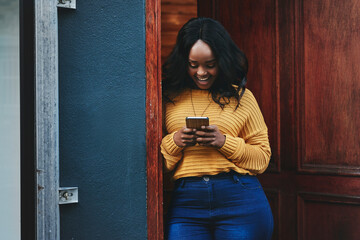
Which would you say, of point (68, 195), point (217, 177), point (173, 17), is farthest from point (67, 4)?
point (173, 17)

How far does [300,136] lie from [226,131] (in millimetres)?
1185

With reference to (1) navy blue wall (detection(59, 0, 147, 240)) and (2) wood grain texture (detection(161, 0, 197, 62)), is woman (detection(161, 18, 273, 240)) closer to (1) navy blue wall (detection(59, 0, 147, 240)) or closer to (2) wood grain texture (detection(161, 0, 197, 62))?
(1) navy blue wall (detection(59, 0, 147, 240))

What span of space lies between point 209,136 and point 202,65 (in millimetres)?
428

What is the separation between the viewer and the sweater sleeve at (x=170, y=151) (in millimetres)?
2359

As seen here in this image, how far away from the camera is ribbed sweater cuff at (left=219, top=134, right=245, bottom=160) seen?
2352 mm

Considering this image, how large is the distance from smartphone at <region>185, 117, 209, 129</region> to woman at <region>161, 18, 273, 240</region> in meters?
0.03

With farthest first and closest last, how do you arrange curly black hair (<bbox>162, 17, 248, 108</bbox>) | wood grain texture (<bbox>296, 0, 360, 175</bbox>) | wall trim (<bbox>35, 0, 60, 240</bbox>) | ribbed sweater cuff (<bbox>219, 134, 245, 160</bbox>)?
1. wood grain texture (<bbox>296, 0, 360, 175</bbox>)
2. curly black hair (<bbox>162, 17, 248, 108</bbox>)
3. ribbed sweater cuff (<bbox>219, 134, 245, 160</bbox>)
4. wall trim (<bbox>35, 0, 60, 240</bbox>)

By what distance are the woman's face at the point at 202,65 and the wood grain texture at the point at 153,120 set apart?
0.66 feet

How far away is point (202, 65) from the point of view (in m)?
2.46

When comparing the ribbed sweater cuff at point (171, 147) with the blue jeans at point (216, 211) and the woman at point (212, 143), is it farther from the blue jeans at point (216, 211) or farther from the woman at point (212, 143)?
the blue jeans at point (216, 211)

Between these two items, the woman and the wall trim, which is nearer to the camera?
the wall trim

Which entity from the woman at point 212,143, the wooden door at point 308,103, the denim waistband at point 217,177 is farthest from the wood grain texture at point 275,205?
the denim waistband at point 217,177

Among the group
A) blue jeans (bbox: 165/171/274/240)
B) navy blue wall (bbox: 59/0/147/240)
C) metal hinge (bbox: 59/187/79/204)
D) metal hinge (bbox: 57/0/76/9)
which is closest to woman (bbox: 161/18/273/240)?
blue jeans (bbox: 165/171/274/240)

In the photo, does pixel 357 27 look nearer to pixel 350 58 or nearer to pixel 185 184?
pixel 350 58
